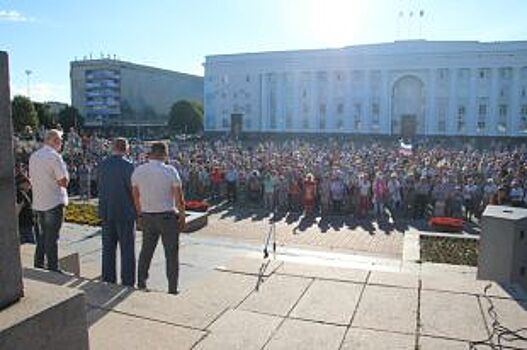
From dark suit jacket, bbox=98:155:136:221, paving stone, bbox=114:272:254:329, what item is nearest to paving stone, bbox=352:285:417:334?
paving stone, bbox=114:272:254:329

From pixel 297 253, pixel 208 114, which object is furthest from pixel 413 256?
pixel 208 114

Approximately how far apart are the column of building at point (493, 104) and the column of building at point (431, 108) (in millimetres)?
7158

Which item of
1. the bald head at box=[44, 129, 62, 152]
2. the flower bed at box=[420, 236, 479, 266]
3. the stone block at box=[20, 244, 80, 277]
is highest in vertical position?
the bald head at box=[44, 129, 62, 152]

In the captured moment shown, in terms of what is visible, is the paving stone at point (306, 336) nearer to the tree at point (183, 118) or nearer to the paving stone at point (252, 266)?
the paving stone at point (252, 266)

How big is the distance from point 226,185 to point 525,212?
1400 centimetres

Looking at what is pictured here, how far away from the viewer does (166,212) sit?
Answer: 5793 millimetres

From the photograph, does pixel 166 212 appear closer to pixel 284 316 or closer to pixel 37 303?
pixel 284 316

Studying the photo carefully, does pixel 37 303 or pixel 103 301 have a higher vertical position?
A: pixel 37 303

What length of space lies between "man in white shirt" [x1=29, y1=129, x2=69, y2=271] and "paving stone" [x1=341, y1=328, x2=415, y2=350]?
364 centimetres

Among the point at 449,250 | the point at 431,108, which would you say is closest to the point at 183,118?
the point at 431,108

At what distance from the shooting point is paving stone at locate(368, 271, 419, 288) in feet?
17.4

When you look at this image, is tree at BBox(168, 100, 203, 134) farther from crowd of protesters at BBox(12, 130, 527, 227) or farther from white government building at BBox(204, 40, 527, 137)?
crowd of protesters at BBox(12, 130, 527, 227)

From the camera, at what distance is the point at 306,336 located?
407 cm

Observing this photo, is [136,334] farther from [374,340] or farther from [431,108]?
[431,108]
